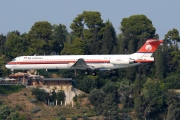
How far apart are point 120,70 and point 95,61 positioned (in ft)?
138

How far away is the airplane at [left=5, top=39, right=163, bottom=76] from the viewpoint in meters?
130

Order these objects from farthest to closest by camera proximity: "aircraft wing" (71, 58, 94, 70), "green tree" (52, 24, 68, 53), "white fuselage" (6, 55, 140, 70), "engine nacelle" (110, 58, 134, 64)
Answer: "green tree" (52, 24, 68, 53) → "white fuselage" (6, 55, 140, 70) → "engine nacelle" (110, 58, 134, 64) → "aircraft wing" (71, 58, 94, 70)

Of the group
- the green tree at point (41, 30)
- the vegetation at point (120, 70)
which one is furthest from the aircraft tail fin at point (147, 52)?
the green tree at point (41, 30)

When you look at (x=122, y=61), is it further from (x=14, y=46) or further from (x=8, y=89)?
(x=14, y=46)

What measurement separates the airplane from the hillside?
685 inches

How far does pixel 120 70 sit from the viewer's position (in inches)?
6786

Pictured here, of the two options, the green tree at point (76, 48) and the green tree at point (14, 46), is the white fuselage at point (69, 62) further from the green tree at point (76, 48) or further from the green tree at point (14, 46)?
the green tree at point (14, 46)

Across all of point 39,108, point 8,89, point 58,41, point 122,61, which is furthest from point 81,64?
point 58,41

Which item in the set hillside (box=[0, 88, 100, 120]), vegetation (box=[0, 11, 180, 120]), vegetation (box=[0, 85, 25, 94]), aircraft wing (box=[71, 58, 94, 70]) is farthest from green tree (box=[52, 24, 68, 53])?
aircraft wing (box=[71, 58, 94, 70])

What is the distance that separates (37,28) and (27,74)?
19.5m

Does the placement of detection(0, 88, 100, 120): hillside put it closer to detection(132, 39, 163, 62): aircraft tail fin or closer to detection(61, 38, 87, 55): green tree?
detection(61, 38, 87, 55): green tree

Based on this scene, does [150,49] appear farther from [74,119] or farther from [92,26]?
[92,26]

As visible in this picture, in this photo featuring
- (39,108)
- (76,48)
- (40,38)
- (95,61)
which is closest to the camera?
(95,61)

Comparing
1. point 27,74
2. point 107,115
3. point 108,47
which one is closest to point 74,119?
point 107,115
